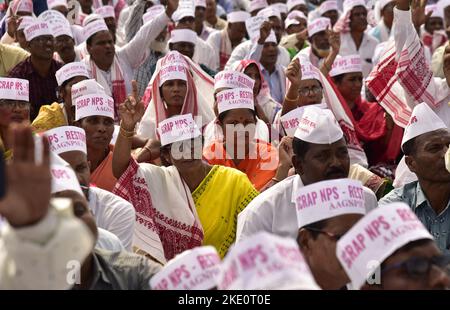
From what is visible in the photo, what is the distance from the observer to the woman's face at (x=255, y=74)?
27.8ft

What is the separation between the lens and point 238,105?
700 cm

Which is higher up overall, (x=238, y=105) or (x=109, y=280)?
(x=109, y=280)

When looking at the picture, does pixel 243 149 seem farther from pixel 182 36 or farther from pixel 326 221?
pixel 182 36

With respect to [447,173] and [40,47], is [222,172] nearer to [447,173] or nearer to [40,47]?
[447,173]

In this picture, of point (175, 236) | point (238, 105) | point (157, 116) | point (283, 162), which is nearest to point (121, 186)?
point (175, 236)

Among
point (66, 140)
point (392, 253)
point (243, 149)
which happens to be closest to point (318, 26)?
point (243, 149)

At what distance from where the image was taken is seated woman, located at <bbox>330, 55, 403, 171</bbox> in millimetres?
8172

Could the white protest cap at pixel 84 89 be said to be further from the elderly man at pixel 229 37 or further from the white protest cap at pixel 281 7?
the white protest cap at pixel 281 7

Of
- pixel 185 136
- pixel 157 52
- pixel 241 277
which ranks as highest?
pixel 241 277

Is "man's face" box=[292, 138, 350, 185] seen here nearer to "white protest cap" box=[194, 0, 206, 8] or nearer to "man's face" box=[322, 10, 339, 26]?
"white protest cap" box=[194, 0, 206, 8]

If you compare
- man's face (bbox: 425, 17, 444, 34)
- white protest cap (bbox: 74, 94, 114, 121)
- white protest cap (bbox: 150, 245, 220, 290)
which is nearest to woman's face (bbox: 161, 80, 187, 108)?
white protest cap (bbox: 74, 94, 114, 121)

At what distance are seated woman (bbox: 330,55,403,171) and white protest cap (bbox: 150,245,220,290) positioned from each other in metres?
4.83

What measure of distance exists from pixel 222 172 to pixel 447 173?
1.30m

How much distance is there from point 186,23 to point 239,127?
409 cm
